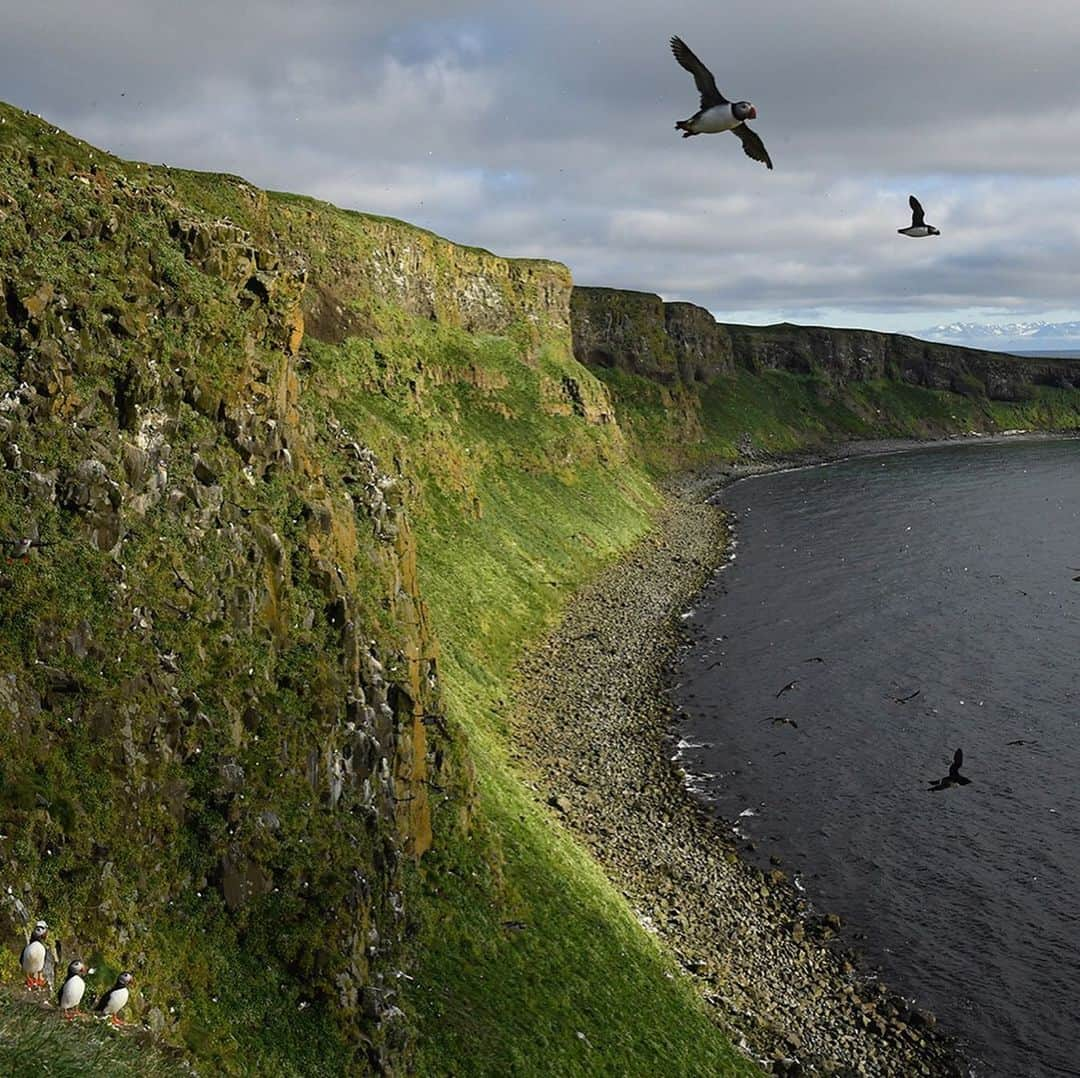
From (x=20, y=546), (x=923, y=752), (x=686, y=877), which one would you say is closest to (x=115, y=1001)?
(x=20, y=546)

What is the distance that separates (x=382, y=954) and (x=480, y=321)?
107 m

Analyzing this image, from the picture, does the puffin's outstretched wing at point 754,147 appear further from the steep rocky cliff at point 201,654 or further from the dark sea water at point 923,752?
the dark sea water at point 923,752

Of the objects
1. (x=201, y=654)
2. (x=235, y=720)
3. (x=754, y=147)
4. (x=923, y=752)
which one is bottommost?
(x=923, y=752)

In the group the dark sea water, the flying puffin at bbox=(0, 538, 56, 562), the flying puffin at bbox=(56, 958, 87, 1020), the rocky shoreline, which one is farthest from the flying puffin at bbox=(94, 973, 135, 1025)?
the dark sea water

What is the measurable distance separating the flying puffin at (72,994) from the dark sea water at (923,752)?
1328 inches

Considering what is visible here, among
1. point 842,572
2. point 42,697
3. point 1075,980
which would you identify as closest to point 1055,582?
point 842,572

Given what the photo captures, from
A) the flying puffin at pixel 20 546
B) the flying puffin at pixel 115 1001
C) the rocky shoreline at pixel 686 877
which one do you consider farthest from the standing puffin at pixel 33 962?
the rocky shoreline at pixel 686 877

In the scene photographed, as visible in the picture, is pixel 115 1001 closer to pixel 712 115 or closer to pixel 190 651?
pixel 190 651

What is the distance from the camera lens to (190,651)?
30766 mm

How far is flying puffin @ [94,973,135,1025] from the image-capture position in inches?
839

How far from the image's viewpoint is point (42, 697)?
2628 cm

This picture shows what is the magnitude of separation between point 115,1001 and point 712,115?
68.6 feet

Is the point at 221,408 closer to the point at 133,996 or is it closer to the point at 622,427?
the point at 133,996

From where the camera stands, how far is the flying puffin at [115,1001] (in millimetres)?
21312
